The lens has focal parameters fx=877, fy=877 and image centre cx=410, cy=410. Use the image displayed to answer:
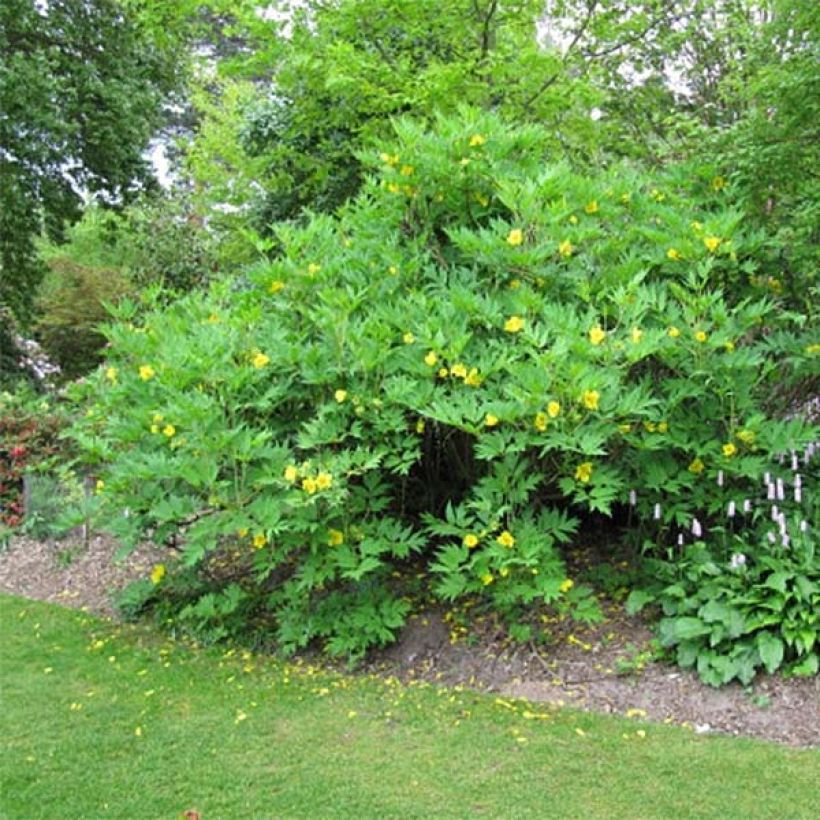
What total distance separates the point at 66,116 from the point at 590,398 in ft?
30.2

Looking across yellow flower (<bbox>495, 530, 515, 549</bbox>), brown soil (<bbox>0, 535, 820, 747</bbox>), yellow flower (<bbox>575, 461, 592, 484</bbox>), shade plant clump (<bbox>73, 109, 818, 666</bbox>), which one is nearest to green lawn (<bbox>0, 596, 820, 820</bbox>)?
brown soil (<bbox>0, 535, 820, 747</bbox>)

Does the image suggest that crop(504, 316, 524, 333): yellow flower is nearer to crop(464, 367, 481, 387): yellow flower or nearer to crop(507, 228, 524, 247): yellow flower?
crop(464, 367, 481, 387): yellow flower

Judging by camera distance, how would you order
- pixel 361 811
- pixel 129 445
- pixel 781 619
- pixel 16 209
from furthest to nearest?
pixel 16 209 < pixel 129 445 < pixel 781 619 < pixel 361 811

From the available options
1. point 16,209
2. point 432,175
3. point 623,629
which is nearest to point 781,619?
point 623,629

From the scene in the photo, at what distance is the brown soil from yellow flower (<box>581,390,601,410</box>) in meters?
1.08

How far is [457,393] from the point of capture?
11.6 feet

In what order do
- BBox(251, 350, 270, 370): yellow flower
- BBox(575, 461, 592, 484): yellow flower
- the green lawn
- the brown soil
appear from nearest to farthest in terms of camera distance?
the green lawn → the brown soil → BBox(575, 461, 592, 484): yellow flower → BBox(251, 350, 270, 370): yellow flower

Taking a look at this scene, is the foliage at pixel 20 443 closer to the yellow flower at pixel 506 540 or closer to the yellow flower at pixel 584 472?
the yellow flower at pixel 506 540

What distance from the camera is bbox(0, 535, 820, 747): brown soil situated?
317cm

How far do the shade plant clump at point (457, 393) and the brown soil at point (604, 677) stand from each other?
14 centimetres

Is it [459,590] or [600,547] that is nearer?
[459,590]

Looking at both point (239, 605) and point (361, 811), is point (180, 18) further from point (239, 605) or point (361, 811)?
point (361, 811)

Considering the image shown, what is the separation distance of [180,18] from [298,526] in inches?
222

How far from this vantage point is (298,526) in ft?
11.7
